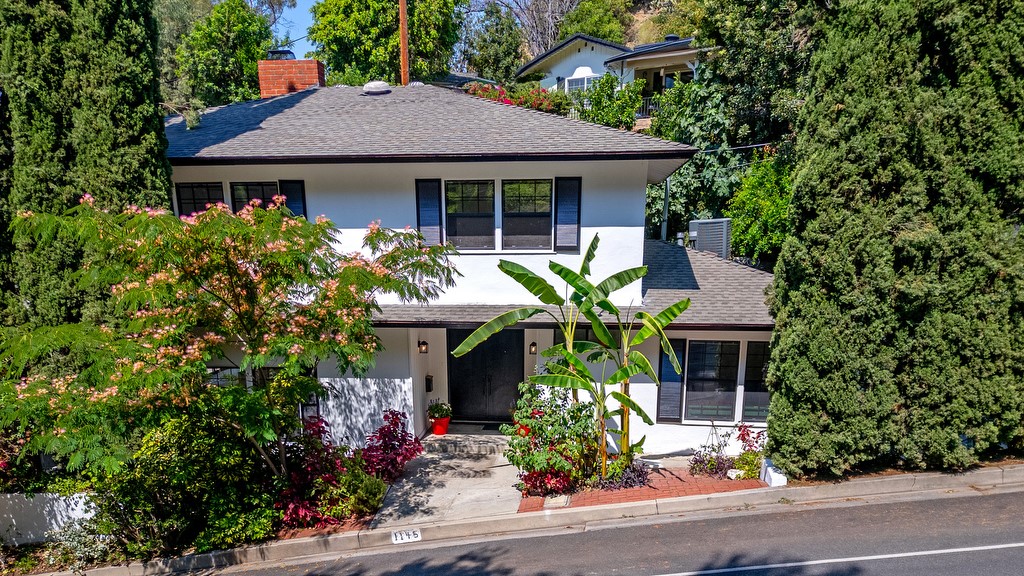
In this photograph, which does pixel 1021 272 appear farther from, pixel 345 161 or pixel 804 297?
pixel 345 161

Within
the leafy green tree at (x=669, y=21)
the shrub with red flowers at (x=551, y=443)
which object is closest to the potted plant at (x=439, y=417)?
the shrub with red flowers at (x=551, y=443)

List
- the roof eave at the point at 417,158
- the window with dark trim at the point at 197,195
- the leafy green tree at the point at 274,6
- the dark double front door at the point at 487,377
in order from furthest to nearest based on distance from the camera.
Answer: the leafy green tree at the point at 274,6
the dark double front door at the point at 487,377
the window with dark trim at the point at 197,195
the roof eave at the point at 417,158

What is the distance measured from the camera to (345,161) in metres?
9.56

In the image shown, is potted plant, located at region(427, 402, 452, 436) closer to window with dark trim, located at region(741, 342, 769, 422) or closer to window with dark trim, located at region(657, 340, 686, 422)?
window with dark trim, located at region(657, 340, 686, 422)

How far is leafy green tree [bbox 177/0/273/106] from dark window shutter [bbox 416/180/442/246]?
2367 cm

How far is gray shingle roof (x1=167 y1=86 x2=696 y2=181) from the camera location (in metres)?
9.46

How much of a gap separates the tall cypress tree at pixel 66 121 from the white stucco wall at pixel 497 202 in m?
1.54

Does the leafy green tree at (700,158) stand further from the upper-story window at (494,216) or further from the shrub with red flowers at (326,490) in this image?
the shrub with red flowers at (326,490)

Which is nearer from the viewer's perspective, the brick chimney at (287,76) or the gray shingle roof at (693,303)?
the gray shingle roof at (693,303)

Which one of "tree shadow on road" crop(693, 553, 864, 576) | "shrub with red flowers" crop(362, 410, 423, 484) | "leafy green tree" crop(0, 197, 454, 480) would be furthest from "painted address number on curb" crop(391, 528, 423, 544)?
"tree shadow on road" crop(693, 553, 864, 576)

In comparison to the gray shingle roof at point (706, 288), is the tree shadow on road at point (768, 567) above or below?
below

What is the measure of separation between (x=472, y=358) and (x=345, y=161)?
4917mm

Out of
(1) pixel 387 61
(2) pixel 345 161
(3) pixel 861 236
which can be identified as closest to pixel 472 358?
(2) pixel 345 161

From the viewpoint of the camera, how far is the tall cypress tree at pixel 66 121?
8352 mm
